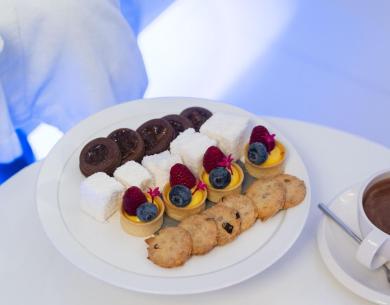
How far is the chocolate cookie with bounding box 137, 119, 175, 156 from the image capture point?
95 centimetres

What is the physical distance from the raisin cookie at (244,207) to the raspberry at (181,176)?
0.22 feet

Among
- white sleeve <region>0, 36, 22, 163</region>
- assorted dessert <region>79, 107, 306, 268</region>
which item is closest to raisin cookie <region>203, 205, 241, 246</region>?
assorted dessert <region>79, 107, 306, 268</region>

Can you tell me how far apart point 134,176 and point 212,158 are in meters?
0.13

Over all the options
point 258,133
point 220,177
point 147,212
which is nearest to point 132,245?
point 147,212

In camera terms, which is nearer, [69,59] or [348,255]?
[348,255]

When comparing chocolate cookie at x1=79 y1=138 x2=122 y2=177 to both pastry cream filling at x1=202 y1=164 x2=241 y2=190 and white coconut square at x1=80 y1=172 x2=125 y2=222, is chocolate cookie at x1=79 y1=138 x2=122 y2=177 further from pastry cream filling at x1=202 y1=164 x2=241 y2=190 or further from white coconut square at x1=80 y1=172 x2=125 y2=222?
pastry cream filling at x1=202 y1=164 x2=241 y2=190

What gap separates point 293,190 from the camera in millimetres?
833

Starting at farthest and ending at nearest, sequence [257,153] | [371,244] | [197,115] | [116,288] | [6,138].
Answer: [6,138] → [197,115] → [257,153] → [116,288] → [371,244]

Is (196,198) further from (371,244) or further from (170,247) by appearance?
(371,244)

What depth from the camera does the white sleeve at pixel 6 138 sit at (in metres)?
1.26

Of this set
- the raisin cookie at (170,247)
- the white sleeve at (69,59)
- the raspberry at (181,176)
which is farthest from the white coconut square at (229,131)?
the white sleeve at (69,59)

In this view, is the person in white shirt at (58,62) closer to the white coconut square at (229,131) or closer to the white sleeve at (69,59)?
the white sleeve at (69,59)

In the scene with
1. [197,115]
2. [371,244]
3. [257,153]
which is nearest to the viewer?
[371,244]

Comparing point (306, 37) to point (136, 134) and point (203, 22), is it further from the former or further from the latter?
point (136, 134)
